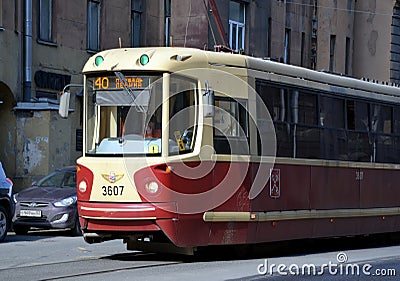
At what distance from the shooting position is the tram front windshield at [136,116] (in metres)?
14.5

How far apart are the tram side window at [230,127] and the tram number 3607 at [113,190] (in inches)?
64.5

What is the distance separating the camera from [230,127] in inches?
603

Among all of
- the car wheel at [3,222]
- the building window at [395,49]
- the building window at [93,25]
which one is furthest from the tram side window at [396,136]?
the building window at [395,49]

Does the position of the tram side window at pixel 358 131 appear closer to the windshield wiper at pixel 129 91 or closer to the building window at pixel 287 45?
the windshield wiper at pixel 129 91

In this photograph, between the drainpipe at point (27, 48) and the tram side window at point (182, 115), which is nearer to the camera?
the tram side window at point (182, 115)

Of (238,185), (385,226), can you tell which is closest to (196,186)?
(238,185)

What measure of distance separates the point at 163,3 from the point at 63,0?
17.4 ft

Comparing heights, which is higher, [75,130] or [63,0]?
[63,0]

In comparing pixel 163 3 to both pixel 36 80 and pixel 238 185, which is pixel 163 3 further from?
pixel 238 185

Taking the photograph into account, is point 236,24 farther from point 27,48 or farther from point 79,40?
point 27,48

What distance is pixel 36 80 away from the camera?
28.0m

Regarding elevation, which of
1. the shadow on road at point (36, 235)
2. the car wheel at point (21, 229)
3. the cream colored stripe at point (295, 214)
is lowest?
the shadow on road at point (36, 235)

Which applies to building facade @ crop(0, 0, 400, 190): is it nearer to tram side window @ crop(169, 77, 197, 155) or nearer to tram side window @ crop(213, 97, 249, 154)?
tram side window @ crop(213, 97, 249, 154)

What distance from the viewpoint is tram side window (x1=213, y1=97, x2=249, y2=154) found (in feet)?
49.5
